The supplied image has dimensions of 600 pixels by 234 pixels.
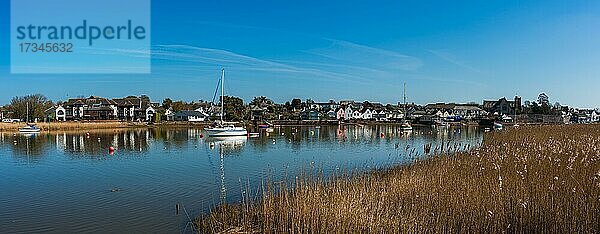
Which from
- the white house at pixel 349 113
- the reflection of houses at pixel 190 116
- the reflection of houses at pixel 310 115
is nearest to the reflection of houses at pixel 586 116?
the white house at pixel 349 113

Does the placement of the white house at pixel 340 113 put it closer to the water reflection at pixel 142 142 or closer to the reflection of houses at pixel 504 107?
the reflection of houses at pixel 504 107

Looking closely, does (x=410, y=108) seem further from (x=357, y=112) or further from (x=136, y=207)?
(x=136, y=207)

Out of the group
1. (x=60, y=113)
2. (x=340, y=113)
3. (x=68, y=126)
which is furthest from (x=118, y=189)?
(x=340, y=113)

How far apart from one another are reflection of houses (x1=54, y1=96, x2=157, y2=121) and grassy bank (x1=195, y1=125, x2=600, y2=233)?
97157 mm

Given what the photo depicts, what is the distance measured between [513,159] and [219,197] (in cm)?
900

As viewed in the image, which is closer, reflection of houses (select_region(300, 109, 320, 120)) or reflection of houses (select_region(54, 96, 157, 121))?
reflection of houses (select_region(54, 96, 157, 121))

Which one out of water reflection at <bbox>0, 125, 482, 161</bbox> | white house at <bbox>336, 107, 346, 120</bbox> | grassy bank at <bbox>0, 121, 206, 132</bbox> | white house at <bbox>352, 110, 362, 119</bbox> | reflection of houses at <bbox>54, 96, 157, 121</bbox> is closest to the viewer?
Answer: water reflection at <bbox>0, 125, 482, 161</bbox>

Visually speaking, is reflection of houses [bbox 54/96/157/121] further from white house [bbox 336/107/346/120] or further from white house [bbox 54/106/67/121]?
white house [bbox 336/107/346/120]

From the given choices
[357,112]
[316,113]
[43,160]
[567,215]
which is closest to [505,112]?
[357,112]

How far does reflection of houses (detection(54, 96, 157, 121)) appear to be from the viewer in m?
104

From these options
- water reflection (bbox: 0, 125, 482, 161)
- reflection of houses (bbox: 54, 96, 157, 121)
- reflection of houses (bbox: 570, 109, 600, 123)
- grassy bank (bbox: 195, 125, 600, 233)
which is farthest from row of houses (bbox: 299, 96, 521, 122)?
grassy bank (bbox: 195, 125, 600, 233)

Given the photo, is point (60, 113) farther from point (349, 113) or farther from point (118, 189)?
point (118, 189)

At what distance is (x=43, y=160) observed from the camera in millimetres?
28734

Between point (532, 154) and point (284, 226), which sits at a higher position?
point (532, 154)
